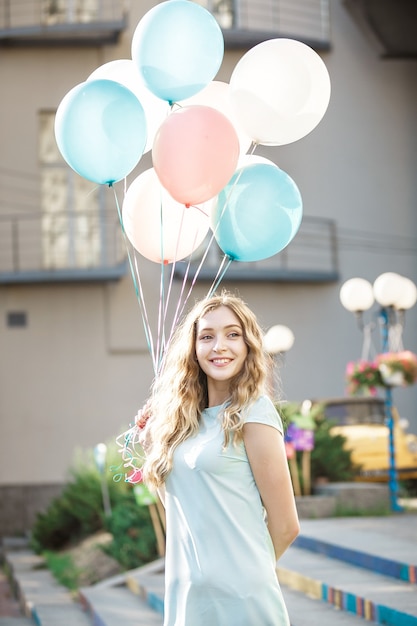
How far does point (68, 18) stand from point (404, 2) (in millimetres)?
6278

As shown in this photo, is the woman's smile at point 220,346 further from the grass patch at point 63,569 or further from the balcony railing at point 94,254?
the balcony railing at point 94,254

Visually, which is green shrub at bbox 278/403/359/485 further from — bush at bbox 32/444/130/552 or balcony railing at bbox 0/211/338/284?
balcony railing at bbox 0/211/338/284

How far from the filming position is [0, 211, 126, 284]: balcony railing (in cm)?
2050

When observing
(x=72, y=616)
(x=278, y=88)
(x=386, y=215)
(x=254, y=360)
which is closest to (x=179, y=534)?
(x=254, y=360)

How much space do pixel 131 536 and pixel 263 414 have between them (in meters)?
8.70

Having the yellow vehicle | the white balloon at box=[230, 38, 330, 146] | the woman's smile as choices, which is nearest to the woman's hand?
the woman's smile

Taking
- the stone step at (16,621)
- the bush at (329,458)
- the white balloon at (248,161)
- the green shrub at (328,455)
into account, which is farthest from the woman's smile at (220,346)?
the bush at (329,458)

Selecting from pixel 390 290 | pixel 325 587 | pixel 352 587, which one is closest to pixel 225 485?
pixel 352 587

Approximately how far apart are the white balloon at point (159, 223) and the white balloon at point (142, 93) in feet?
0.76

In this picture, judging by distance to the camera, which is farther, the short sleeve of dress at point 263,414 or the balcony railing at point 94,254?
the balcony railing at point 94,254

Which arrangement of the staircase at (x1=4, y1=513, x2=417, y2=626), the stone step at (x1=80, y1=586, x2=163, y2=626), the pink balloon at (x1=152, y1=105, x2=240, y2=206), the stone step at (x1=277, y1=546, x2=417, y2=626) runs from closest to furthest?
the pink balloon at (x1=152, y1=105, x2=240, y2=206) → the stone step at (x1=277, y1=546, x2=417, y2=626) → the staircase at (x1=4, y1=513, x2=417, y2=626) → the stone step at (x1=80, y1=586, x2=163, y2=626)

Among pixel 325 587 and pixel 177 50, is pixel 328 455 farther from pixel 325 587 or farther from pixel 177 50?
pixel 177 50

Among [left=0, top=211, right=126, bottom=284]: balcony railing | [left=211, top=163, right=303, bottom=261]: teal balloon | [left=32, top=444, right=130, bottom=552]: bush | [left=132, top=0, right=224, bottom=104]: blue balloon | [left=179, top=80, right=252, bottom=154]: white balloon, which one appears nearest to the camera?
[left=211, top=163, right=303, bottom=261]: teal balloon

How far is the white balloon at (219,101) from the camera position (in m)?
5.48
